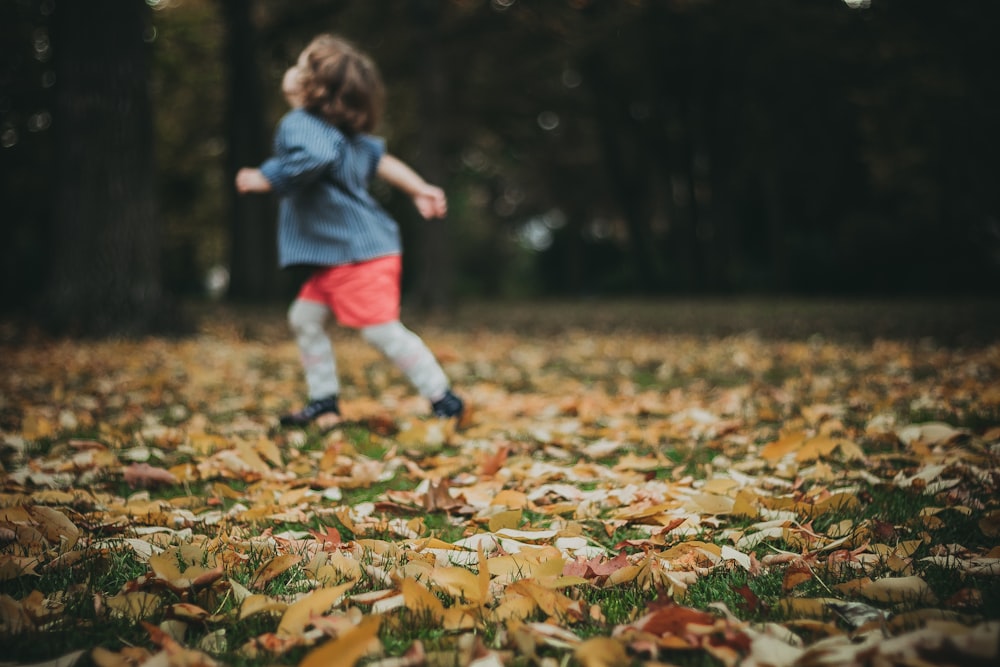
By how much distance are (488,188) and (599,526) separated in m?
35.1

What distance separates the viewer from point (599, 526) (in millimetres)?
2295

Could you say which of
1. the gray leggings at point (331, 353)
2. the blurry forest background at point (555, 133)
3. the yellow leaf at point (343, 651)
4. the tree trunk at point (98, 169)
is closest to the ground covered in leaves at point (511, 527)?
the yellow leaf at point (343, 651)

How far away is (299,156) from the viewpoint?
3.40 metres

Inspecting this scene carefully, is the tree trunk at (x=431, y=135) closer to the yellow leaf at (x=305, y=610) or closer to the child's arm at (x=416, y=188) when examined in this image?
the child's arm at (x=416, y=188)

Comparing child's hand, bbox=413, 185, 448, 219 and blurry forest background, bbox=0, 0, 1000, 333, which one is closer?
child's hand, bbox=413, 185, 448, 219

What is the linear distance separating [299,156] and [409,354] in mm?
1053

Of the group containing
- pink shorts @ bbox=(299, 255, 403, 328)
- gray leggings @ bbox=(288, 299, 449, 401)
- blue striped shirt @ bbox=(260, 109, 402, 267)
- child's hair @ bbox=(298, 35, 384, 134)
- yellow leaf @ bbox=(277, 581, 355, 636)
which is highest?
child's hair @ bbox=(298, 35, 384, 134)

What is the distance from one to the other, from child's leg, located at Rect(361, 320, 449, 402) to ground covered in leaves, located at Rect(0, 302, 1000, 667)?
238 mm

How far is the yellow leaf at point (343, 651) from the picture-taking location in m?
1.31

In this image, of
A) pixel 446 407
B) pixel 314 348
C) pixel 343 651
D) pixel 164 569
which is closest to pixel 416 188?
pixel 314 348

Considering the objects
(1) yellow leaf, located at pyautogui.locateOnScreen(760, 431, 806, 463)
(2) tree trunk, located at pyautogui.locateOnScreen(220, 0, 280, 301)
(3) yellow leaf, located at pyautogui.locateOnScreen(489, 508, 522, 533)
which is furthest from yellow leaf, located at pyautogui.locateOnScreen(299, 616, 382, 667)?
(2) tree trunk, located at pyautogui.locateOnScreen(220, 0, 280, 301)

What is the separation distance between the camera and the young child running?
11.4 ft

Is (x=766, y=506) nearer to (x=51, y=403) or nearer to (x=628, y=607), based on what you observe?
(x=628, y=607)

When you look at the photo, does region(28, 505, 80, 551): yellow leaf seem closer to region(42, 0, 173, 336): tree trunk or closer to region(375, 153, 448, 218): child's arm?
region(375, 153, 448, 218): child's arm
